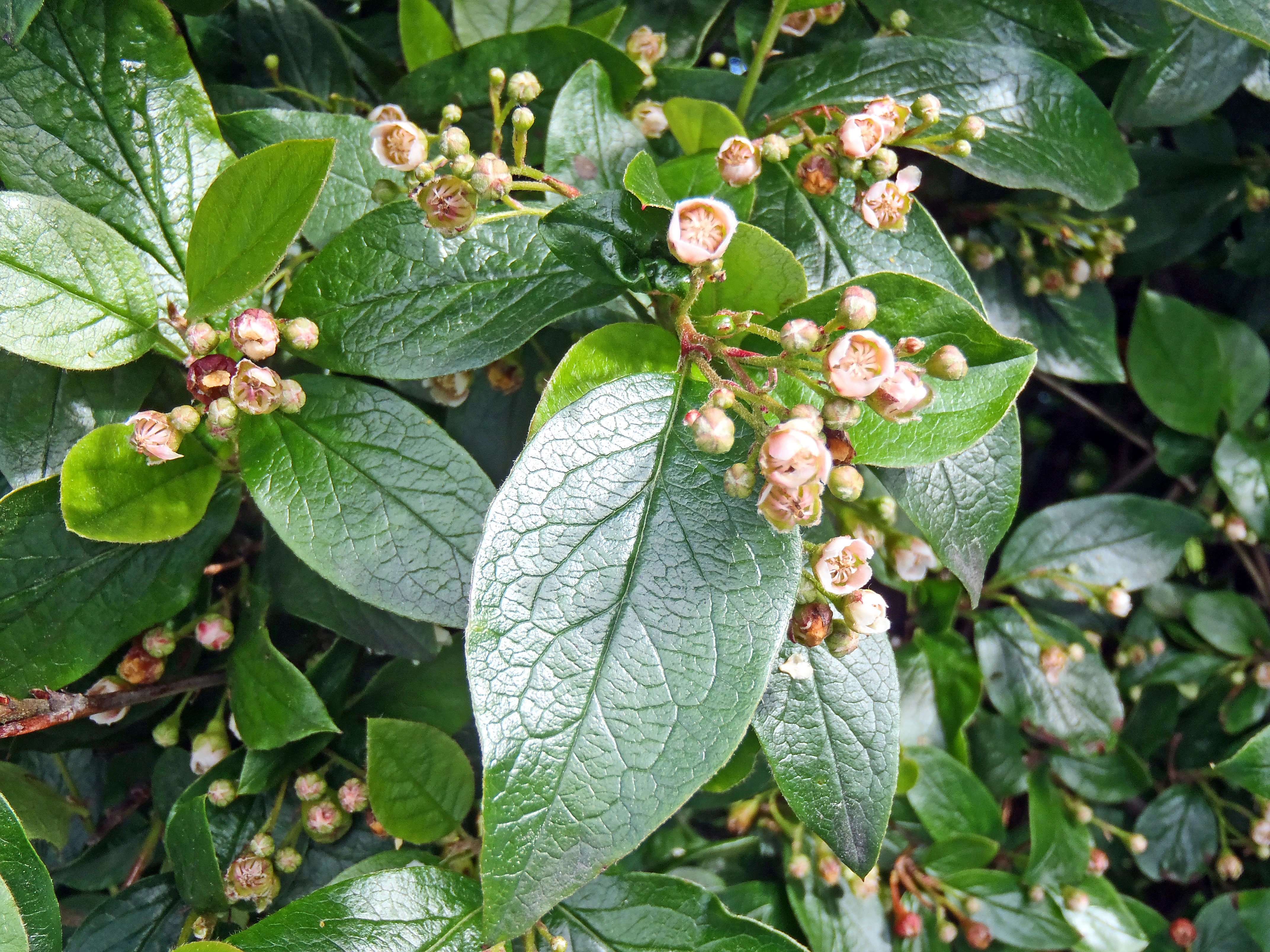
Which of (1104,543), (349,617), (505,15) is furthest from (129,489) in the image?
(1104,543)

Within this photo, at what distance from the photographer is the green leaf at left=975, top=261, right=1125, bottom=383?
5.17ft

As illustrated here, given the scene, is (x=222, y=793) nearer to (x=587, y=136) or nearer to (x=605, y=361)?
(x=605, y=361)

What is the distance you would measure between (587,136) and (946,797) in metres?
1.25

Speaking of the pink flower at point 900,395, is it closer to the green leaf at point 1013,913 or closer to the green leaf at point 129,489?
the green leaf at point 129,489

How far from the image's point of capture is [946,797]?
1.49 m

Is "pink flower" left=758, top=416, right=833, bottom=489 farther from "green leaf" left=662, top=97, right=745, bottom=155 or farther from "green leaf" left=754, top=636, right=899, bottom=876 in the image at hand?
"green leaf" left=662, top=97, right=745, bottom=155

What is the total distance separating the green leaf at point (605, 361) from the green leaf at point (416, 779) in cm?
46

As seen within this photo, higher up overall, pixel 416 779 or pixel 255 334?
pixel 255 334

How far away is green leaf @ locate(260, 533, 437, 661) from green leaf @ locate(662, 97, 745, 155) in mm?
738

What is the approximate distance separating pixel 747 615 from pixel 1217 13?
99 centimetres

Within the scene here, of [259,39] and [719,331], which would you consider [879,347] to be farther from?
[259,39]

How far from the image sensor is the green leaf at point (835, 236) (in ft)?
3.59

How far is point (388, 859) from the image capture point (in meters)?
1.11

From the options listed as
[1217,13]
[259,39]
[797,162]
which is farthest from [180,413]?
[1217,13]
